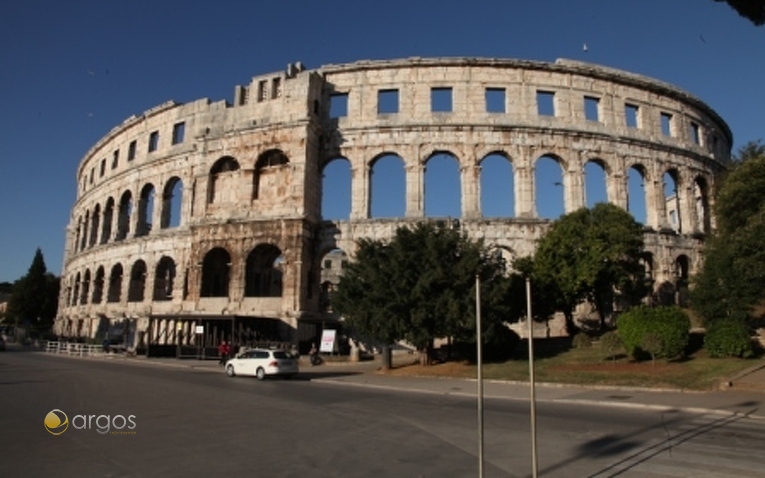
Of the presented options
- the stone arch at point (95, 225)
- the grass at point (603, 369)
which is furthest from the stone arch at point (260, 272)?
the stone arch at point (95, 225)

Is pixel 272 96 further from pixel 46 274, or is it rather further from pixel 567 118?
pixel 46 274

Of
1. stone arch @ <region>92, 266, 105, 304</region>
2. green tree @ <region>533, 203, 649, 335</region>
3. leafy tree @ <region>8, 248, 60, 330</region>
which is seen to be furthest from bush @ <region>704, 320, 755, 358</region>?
leafy tree @ <region>8, 248, 60, 330</region>

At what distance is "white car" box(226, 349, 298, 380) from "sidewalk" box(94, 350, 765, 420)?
101 centimetres

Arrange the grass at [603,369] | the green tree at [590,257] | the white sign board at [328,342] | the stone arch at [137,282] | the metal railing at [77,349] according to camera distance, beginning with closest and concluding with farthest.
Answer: the grass at [603,369] < the green tree at [590,257] < the white sign board at [328,342] < the metal railing at [77,349] < the stone arch at [137,282]

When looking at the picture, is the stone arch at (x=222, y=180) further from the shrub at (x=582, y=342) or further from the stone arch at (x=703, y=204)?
the stone arch at (x=703, y=204)

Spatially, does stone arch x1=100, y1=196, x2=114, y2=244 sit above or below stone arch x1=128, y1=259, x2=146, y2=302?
above

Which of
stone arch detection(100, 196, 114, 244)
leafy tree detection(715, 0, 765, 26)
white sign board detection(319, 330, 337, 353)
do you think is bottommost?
white sign board detection(319, 330, 337, 353)

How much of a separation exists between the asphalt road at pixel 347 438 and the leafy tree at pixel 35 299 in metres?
68.8

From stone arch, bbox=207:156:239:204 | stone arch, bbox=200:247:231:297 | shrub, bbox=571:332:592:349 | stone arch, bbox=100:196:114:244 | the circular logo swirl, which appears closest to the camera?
the circular logo swirl

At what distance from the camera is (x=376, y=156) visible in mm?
33969

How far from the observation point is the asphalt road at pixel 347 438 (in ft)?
22.0

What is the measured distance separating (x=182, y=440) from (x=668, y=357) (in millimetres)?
18351

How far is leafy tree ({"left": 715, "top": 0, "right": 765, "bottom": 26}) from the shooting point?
7402 mm

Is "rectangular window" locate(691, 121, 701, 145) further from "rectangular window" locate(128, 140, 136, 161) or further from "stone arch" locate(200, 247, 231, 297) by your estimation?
"rectangular window" locate(128, 140, 136, 161)
